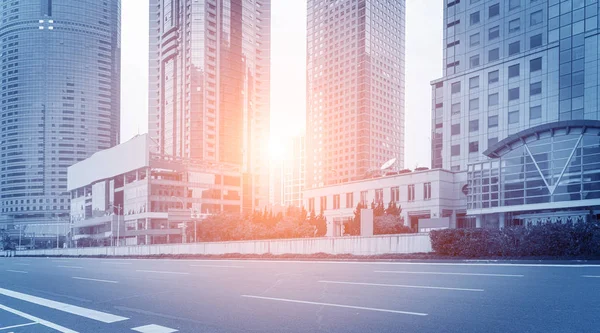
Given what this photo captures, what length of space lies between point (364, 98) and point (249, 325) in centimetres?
15230

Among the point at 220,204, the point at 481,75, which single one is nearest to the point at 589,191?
the point at 481,75

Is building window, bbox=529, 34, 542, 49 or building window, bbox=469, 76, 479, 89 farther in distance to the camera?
building window, bbox=469, 76, 479, 89

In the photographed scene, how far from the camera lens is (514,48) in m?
63.0

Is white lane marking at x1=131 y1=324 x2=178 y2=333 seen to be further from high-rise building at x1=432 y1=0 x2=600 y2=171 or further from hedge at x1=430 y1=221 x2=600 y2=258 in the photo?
high-rise building at x1=432 y1=0 x2=600 y2=171

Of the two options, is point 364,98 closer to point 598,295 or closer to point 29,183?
point 29,183

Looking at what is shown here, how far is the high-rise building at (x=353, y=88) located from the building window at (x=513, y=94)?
9129cm

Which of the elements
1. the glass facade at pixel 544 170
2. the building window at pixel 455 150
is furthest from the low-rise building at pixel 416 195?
the glass facade at pixel 544 170

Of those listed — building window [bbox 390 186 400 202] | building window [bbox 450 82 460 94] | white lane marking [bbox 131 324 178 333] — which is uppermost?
building window [bbox 450 82 460 94]

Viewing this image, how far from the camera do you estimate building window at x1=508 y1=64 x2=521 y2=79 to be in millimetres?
60594

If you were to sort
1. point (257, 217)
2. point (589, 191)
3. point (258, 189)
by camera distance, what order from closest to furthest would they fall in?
point (589, 191) → point (257, 217) → point (258, 189)

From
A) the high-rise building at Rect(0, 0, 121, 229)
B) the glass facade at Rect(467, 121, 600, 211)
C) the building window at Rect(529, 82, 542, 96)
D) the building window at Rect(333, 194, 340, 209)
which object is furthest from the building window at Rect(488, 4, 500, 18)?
the high-rise building at Rect(0, 0, 121, 229)

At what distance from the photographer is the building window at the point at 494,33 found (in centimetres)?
6504

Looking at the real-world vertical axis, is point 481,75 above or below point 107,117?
below

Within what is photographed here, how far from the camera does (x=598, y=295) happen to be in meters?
8.52
